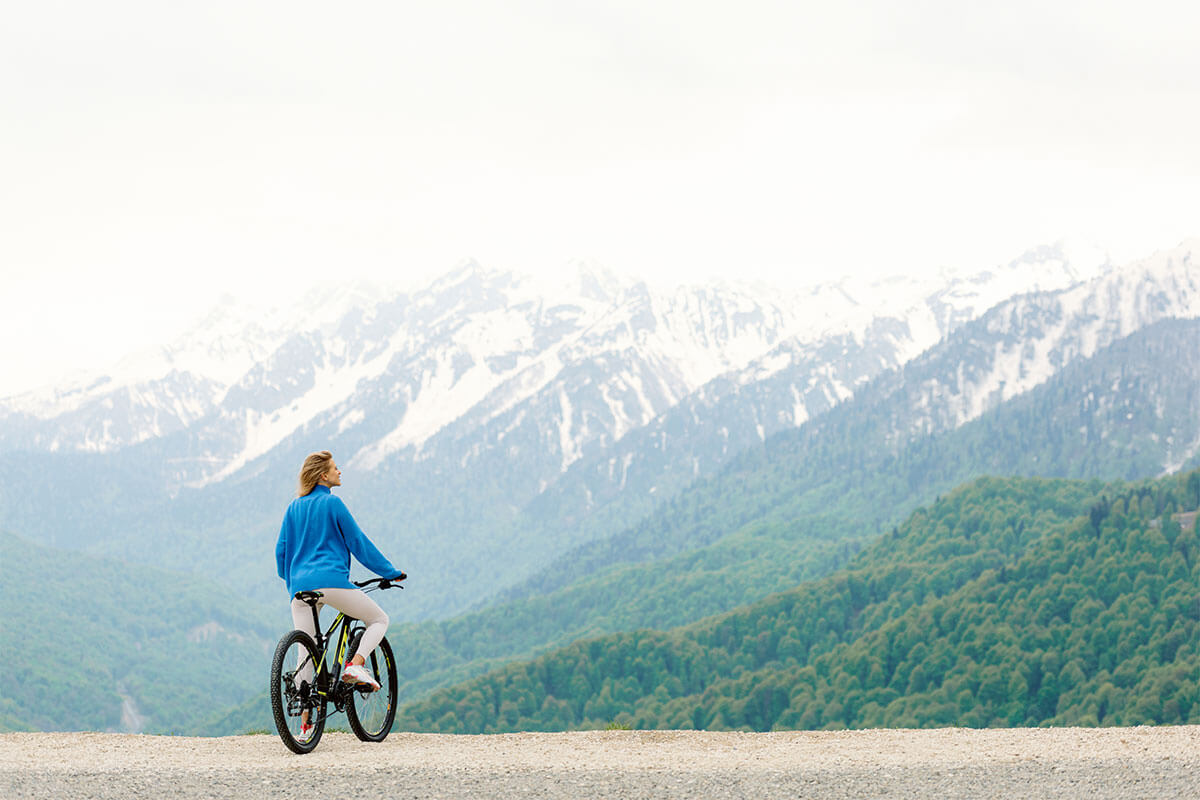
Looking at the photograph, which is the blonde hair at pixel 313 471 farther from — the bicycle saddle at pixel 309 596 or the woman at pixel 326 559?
the bicycle saddle at pixel 309 596

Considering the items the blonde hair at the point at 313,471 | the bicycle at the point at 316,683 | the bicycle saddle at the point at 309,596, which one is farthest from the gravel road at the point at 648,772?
the blonde hair at the point at 313,471

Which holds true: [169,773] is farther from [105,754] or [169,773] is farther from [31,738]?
[31,738]

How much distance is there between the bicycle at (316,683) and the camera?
64.7ft

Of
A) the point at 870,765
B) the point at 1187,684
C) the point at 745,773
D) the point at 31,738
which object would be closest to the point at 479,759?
the point at 745,773

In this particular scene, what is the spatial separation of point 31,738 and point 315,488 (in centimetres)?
855

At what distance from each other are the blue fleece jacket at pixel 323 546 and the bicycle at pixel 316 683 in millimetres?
276

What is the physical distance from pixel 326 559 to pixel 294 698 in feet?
7.44

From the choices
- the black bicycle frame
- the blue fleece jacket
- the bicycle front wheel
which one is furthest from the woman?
the bicycle front wheel

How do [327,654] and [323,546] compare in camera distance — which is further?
[327,654]

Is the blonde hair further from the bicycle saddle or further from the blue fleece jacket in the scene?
the bicycle saddle

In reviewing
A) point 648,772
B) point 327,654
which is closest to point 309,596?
point 327,654

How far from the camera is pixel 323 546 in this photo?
20.4 meters

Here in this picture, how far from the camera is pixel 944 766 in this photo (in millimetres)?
18312

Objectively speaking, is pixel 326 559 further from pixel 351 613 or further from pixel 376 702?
pixel 376 702
